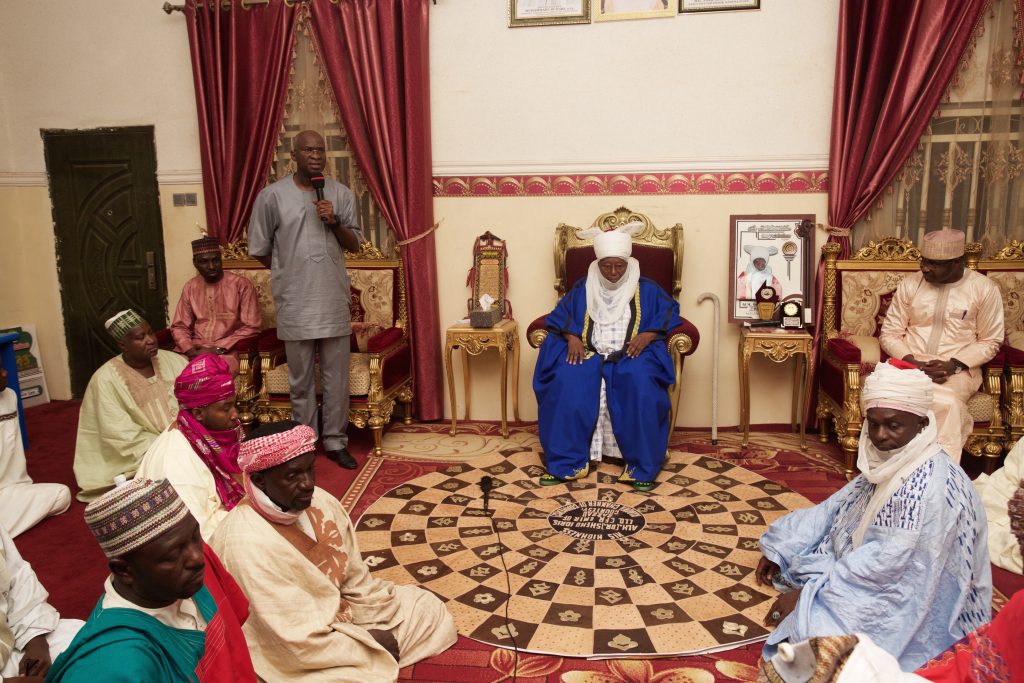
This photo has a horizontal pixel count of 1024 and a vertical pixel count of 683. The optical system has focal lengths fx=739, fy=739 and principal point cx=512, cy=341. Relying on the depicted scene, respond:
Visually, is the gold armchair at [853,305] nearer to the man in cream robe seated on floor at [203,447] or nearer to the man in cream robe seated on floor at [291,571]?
the man in cream robe seated on floor at [291,571]

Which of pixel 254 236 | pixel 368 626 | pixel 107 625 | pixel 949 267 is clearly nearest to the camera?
pixel 107 625

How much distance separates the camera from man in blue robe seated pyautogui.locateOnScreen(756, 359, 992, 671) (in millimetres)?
2287

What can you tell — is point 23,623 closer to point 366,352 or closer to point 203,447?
point 203,447

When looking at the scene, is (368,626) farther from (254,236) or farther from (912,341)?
(912,341)

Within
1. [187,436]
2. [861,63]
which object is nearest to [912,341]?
[861,63]

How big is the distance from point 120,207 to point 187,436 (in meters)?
3.77

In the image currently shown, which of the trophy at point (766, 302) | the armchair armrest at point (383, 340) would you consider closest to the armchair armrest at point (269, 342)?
the armchair armrest at point (383, 340)

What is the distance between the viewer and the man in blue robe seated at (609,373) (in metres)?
4.16

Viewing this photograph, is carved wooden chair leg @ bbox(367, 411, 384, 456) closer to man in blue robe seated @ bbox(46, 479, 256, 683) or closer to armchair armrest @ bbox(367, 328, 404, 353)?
armchair armrest @ bbox(367, 328, 404, 353)

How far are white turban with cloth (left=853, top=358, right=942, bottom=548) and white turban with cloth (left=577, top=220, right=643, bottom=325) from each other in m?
2.08

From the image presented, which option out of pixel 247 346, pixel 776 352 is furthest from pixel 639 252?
pixel 247 346

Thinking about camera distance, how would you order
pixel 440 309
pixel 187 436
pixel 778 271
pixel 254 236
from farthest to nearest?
pixel 440 309 → pixel 778 271 → pixel 254 236 → pixel 187 436

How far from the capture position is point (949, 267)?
404 cm

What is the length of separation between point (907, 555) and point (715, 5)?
12.3 feet
